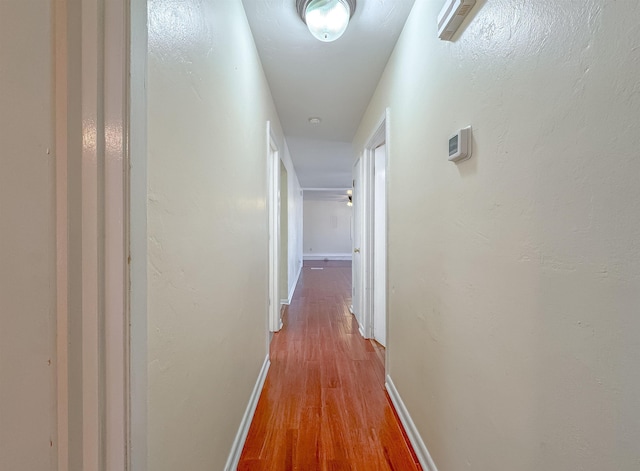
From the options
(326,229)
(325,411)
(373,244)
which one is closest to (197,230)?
(325,411)

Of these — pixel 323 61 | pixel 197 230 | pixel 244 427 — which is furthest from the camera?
pixel 323 61

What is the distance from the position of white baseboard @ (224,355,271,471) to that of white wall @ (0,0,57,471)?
1.07 m

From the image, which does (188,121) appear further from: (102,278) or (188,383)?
(188,383)

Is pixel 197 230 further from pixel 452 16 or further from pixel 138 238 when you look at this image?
pixel 452 16

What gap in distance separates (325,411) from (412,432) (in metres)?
0.54

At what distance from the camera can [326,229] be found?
1041cm

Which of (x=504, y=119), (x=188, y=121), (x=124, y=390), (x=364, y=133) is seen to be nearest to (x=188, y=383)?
(x=124, y=390)

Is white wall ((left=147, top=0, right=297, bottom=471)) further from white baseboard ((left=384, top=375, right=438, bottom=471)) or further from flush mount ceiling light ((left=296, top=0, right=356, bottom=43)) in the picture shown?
white baseboard ((left=384, top=375, right=438, bottom=471))

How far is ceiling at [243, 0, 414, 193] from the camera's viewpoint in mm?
1502

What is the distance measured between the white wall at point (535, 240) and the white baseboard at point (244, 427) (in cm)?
90

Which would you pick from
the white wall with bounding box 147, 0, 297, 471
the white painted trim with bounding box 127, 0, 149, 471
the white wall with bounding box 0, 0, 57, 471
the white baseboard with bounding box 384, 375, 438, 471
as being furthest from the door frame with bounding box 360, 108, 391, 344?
the white wall with bounding box 0, 0, 57, 471

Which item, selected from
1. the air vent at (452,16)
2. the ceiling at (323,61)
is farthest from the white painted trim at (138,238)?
the ceiling at (323,61)

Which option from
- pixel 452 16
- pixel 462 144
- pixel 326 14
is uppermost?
pixel 326 14

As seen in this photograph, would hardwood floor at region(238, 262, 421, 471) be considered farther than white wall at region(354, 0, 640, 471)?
Yes
